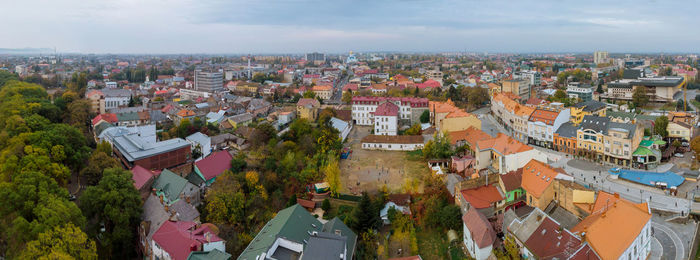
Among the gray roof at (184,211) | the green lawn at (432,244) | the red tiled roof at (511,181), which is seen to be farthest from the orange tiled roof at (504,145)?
the gray roof at (184,211)

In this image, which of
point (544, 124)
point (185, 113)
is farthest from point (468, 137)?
point (185, 113)

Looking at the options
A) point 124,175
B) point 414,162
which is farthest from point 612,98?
point 124,175

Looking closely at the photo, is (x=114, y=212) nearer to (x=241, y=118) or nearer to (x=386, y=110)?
(x=241, y=118)

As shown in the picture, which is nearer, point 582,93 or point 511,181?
point 511,181

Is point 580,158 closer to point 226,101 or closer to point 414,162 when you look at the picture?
point 414,162

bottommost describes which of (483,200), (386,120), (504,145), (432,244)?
(432,244)

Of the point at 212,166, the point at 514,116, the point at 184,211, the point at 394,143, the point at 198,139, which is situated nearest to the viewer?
the point at 184,211

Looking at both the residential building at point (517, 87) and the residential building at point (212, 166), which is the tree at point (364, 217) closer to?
the residential building at point (212, 166)
